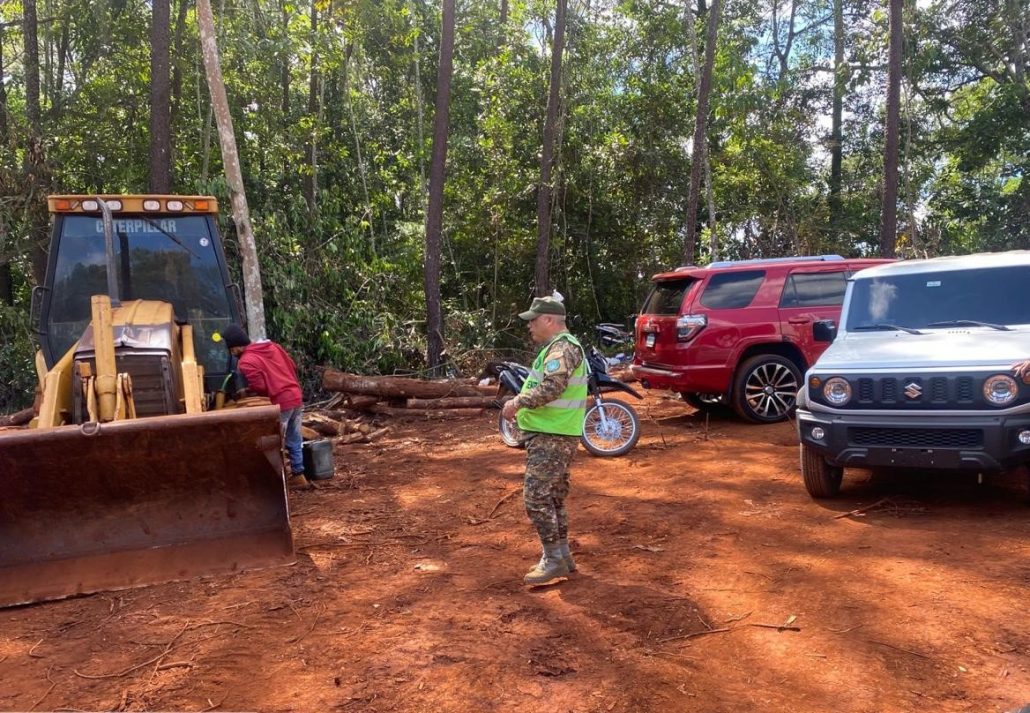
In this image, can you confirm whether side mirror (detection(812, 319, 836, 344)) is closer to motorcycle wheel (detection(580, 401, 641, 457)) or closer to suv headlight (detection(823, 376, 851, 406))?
suv headlight (detection(823, 376, 851, 406))

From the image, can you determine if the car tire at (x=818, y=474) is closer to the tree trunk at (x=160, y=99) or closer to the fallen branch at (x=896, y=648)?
the fallen branch at (x=896, y=648)

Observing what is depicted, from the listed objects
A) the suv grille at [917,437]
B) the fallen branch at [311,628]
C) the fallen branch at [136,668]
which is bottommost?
the fallen branch at [136,668]

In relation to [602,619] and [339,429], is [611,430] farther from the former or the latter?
[602,619]

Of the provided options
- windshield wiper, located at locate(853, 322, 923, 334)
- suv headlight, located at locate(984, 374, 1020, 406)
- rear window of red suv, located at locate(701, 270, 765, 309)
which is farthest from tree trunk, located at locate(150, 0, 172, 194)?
suv headlight, located at locate(984, 374, 1020, 406)

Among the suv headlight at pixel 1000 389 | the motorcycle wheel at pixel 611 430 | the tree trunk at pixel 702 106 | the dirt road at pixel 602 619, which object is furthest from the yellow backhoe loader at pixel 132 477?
the tree trunk at pixel 702 106

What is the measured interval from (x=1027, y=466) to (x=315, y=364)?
11.5 meters

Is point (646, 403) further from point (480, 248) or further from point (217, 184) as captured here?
point (480, 248)

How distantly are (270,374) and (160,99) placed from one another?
7816mm

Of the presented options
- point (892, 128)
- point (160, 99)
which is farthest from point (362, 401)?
point (892, 128)

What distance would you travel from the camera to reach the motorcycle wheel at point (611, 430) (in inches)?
330

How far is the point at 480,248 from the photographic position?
2122cm

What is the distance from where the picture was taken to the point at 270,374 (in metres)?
6.91

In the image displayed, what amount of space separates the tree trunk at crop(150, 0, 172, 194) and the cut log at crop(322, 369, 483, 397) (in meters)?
4.22

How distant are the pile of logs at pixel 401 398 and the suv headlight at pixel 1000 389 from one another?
7194 millimetres
